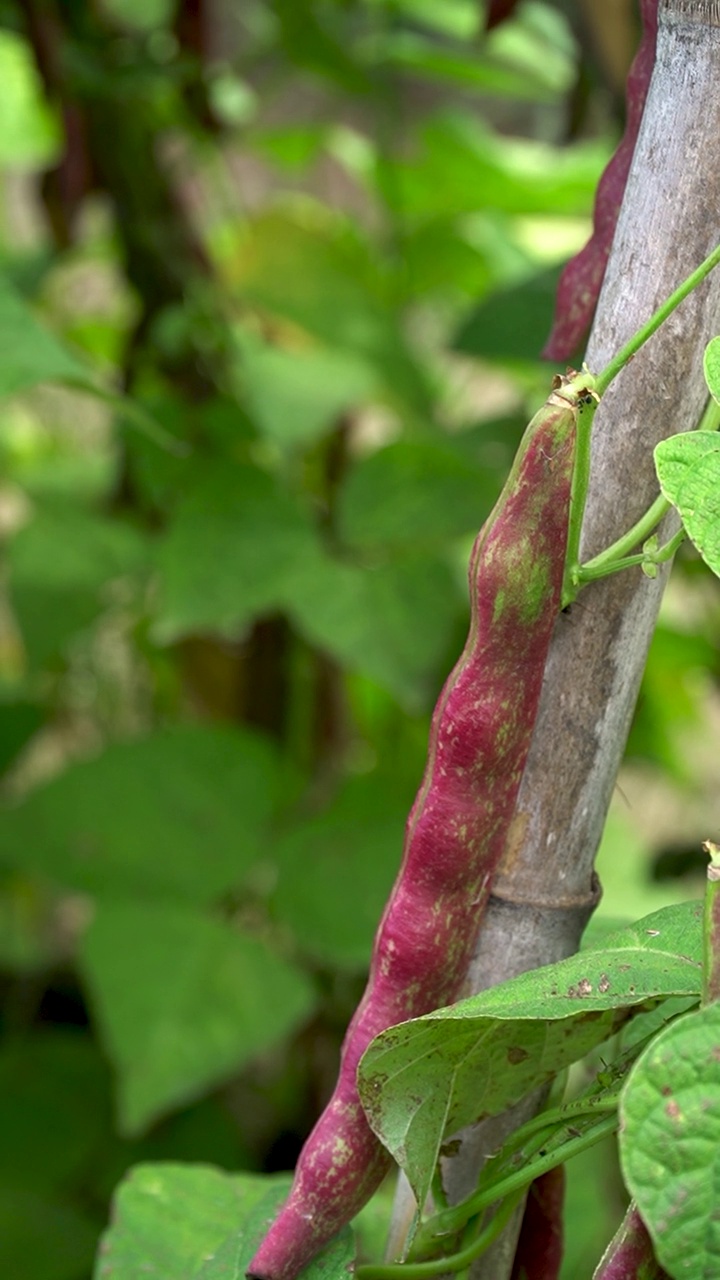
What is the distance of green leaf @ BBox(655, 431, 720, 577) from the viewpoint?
31 centimetres

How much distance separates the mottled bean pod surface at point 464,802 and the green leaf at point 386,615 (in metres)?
0.50

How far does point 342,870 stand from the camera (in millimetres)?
1039

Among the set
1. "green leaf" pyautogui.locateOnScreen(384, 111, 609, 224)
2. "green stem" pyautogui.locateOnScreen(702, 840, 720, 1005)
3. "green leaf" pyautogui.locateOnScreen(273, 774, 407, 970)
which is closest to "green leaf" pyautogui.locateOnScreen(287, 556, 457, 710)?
"green leaf" pyautogui.locateOnScreen(273, 774, 407, 970)

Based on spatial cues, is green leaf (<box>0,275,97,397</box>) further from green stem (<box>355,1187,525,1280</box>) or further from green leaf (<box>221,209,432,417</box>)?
green leaf (<box>221,209,432,417</box>)

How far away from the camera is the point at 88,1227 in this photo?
1035 millimetres

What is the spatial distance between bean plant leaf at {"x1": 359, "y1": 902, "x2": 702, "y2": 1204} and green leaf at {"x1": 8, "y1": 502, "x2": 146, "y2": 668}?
752mm

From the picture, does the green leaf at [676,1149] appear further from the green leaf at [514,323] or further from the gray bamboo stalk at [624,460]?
the green leaf at [514,323]

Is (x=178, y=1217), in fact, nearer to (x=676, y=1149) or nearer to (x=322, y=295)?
(x=676, y=1149)

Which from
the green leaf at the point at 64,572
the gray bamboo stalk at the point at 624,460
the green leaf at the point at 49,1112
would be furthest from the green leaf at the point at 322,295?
the gray bamboo stalk at the point at 624,460

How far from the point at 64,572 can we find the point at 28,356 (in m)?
0.47

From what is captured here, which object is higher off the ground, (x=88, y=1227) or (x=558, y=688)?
(x=558, y=688)

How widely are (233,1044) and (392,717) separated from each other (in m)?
0.43

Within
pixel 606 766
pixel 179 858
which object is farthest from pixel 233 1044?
pixel 606 766

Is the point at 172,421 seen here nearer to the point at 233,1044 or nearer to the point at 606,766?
the point at 233,1044
